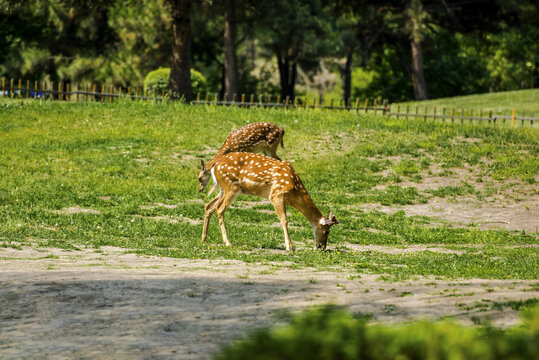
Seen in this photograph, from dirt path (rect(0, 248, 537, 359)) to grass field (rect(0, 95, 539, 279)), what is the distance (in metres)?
1.48

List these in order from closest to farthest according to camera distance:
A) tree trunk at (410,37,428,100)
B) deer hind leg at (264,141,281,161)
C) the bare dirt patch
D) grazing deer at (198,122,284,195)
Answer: the bare dirt patch
grazing deer at (198,122,284,195)
deer hind leg at (264,141,281,161)
tree trunk at (410,37,428,100)

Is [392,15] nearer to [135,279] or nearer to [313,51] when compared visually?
[313,51]

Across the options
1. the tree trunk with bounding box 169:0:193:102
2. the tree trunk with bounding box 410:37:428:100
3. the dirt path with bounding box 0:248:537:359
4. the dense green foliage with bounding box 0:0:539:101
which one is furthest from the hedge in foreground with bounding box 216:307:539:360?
the tree trunk with bounding box 410:37:428:100

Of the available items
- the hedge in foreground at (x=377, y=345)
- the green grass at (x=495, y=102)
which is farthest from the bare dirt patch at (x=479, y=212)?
the green grass at (x=495, y=102)

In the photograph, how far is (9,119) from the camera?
27281 mm

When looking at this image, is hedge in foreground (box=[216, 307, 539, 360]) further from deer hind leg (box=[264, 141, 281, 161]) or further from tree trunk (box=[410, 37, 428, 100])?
tree trunk (box=[410, 37, 428, 100])

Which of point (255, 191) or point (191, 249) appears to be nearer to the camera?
point (191, 249)

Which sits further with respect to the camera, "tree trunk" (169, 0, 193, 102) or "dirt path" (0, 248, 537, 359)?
"tree trunk" (169, 0, 193, 102)

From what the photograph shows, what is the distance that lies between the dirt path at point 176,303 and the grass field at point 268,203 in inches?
58.1

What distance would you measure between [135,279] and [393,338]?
610 centimetres

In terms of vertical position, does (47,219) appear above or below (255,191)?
below

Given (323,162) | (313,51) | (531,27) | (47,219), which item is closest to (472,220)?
(323,162)

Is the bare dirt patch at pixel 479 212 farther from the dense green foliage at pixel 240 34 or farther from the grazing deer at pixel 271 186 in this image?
the dense green foliage at pixel 240 34

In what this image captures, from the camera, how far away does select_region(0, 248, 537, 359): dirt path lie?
Answer: 7074 millimetres
